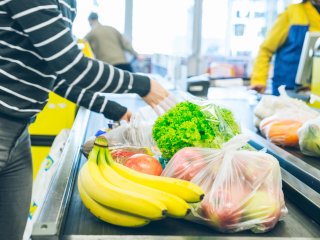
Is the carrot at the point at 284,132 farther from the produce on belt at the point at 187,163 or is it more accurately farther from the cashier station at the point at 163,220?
the produce on belt at the point at 187,163

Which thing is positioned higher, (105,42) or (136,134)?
(105,42)

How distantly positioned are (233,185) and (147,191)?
7.4 inches

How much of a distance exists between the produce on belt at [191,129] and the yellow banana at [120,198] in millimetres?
245

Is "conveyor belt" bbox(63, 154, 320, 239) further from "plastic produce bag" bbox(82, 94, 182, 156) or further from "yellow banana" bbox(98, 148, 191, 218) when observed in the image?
"plastic produce bag" bbox(82, 94, 182, 156)

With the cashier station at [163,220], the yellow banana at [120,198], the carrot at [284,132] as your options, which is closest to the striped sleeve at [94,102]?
the cashier station at [163,220]

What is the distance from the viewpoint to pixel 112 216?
91 centimetres

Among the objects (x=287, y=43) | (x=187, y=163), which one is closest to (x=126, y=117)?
(x=187, y=163)

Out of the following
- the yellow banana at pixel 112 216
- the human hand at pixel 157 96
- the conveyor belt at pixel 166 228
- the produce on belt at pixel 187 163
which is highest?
the human hand at pixel 157 96

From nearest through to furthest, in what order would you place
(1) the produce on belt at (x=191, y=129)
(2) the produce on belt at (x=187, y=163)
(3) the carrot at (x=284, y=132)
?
(2) the produce on belt at (x=187, y=163), (1) the produce on belt at (x=191, y=129), (3) the carrot at (x=284, y=132)

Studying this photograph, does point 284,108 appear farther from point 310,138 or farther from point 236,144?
point 236,144

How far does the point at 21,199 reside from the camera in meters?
1.68

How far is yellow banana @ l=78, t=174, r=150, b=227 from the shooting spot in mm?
890

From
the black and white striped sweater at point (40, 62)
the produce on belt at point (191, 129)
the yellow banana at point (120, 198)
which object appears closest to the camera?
the yellow banana at point (120, 198)

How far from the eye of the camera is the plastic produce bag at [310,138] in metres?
1.45
